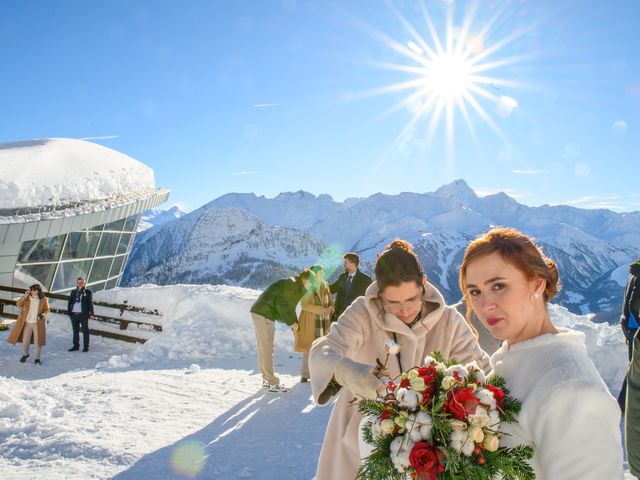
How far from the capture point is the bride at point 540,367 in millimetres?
1289

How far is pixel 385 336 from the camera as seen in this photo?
263cm

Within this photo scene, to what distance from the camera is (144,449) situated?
5.11 meters

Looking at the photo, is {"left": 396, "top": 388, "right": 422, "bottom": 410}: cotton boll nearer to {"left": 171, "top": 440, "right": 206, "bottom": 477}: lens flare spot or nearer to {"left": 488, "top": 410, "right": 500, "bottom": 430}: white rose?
{"left": 488, "top": 410, "right": 500, "bottom": 430}: white rose

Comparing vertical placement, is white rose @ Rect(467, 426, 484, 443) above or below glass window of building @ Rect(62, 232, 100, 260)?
below

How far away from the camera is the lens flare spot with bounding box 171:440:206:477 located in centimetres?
466

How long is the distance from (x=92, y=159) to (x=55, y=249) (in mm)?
7271

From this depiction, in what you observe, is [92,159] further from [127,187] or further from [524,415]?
[524,415]

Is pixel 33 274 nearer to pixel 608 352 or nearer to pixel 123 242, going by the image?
pixel 123 242

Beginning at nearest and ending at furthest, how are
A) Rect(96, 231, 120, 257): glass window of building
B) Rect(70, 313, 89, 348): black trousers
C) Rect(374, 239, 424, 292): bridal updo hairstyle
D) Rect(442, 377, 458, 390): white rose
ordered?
Rect(442, 377, 458, 390): white rose
Rect(374, 239, 424, 292): bridal updo hairstyle
Rect(70, 313, 89, 348): black trousers
Rect(96, 231, 120, 257): glass window of building

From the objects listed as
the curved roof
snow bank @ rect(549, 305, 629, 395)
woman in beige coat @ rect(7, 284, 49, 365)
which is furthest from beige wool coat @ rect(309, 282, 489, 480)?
the curved roof

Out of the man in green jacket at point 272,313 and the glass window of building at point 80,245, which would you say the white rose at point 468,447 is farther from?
the glass window of building at point 80,245

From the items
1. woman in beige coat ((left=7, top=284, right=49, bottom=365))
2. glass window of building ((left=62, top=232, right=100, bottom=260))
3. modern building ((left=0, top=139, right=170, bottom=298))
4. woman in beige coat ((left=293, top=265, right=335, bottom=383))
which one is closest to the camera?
woman in beige coat ((left=293, top=265, right=335, bottom=383))

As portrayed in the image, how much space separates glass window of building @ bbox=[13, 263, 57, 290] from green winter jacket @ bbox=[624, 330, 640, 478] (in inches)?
946

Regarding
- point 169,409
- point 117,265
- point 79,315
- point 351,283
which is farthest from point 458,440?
point 117,265
